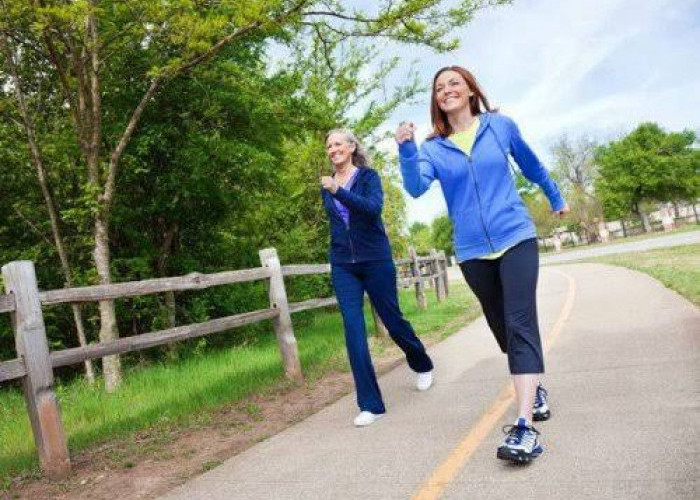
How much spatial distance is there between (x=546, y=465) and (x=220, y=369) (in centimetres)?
555

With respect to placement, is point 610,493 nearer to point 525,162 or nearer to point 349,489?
point 349,489

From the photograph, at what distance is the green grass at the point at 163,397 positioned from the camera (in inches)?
235

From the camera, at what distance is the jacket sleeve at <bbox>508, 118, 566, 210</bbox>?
166 inches

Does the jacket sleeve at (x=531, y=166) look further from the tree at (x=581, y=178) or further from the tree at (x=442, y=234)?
the tree at (x=442, y=234)

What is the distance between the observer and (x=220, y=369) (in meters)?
8.40

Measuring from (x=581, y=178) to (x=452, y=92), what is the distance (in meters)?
77.4

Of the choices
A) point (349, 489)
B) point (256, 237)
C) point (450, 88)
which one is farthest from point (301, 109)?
point (349, 489)

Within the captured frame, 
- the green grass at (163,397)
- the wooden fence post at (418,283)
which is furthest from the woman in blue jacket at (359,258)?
the wooden fence post at (418,283)

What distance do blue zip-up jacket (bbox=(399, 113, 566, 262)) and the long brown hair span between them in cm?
7

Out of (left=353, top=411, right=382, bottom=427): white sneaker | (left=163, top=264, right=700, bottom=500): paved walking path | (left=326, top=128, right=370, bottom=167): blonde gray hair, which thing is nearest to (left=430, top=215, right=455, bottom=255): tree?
(left=163, top=264, right=700, bottom=500): paved walking path

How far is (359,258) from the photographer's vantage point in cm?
525

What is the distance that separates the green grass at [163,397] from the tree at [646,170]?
213 feet

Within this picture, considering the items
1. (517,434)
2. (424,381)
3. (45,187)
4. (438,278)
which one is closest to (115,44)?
(45,187)

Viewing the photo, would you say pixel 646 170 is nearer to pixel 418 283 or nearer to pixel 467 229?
pixel 418 283
